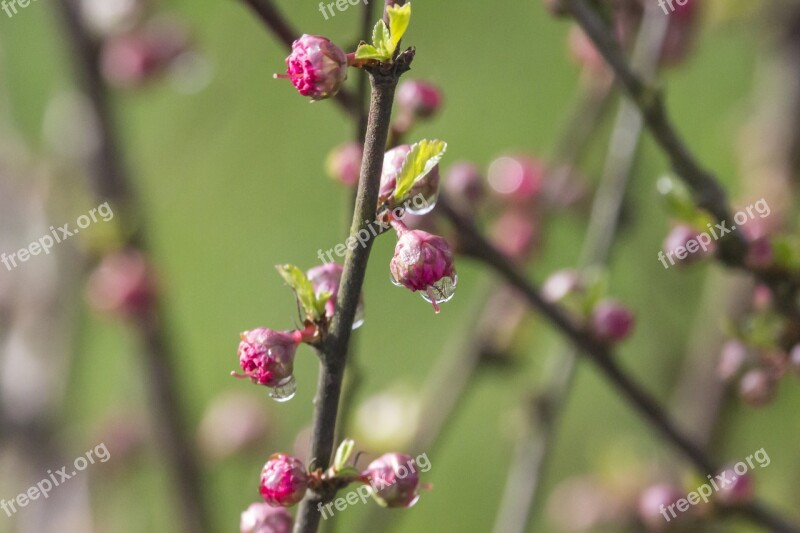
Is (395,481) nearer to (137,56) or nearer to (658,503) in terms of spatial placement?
(658,503)

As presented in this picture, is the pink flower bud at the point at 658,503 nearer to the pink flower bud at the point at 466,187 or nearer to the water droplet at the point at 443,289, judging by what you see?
the pink flower bud at the point at 466,187

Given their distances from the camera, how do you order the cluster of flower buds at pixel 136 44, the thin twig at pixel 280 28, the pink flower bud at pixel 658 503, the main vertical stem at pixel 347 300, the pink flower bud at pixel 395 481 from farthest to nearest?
the cluster of flower buds at pixel 136 44
the pink flower bud at pixel 658 503
the thin twig at pixel 280 28
the pink flower bud at pixel 395 481
the main vertical stem at pixel 347 300

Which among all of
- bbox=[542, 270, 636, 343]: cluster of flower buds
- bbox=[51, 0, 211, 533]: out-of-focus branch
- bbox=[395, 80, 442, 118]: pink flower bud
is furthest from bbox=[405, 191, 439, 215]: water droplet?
bbox=[51, 0, 211, 533]: out-of-focus branch

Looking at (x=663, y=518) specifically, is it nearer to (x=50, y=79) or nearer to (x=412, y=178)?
(x=412, y=178)

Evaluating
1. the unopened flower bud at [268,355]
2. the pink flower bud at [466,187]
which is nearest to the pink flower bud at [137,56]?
the pink flower bud at [466,187]

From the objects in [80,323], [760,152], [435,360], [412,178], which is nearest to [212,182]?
[435,360]

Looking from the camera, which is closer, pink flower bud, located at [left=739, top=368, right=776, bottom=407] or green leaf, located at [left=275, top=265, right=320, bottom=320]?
green leaf, located at [left=275, top=265, right=320, bottom=320]

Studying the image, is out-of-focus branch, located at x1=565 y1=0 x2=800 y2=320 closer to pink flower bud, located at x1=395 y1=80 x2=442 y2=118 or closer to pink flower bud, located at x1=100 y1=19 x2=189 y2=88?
pink flower bud, located at x1=395 y1=80 x2=442 y2=118
